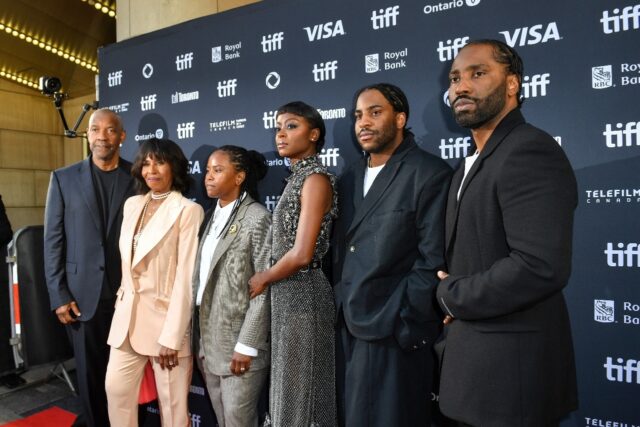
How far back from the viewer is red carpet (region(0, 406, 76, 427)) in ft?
10.5

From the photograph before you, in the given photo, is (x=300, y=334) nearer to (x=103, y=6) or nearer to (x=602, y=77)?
(x=602, y=77)

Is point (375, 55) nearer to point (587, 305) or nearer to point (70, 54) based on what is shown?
point (587, 305)

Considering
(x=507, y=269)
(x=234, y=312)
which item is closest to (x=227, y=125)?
(x=234, y=312)

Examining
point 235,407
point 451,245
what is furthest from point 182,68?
point 451,245

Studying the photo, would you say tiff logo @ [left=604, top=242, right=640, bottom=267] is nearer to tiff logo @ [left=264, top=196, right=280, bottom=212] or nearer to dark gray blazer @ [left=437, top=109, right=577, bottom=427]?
dark gray blazer @ [left=437, top=109, right=577, bottom=427]

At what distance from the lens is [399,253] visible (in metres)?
1.75

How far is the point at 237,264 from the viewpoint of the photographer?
2176 millimetres

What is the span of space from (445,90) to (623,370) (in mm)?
1549

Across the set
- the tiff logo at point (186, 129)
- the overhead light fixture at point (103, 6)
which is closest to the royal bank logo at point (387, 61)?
the tiff logo at point (186, 129)

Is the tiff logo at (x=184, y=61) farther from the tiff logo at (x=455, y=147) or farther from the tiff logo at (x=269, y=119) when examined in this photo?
the tiff logo at (x=455, y=147)

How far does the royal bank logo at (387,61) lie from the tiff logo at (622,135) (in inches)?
41.6

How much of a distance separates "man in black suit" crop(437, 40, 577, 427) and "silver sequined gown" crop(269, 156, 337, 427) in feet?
2.20

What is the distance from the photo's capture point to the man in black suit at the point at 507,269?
1.22m

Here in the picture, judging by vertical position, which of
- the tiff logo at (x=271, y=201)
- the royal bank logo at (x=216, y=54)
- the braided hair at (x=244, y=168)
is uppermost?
the royal bank logo at (x=216, y=54)
